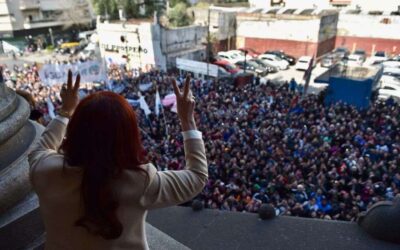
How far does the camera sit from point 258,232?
3770 millimetres

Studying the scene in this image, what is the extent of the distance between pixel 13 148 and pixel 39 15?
42075 millimetres

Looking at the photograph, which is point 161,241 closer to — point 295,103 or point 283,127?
point 283,127

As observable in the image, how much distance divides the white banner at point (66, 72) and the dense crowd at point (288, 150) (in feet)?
4.25

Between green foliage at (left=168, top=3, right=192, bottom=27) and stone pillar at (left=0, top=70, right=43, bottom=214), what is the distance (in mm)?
28889

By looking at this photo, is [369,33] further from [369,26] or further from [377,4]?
[377,4]

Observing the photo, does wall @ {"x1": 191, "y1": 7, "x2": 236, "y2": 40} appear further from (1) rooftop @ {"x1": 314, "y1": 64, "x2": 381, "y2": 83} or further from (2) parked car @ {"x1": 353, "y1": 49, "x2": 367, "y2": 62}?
(1) rooftop @ {"x1": 314, "y1": 64, "x2": 381, "y2": 83}

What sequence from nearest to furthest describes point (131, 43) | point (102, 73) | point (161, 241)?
point (161, 241), point (102, 73), point (131, 43)

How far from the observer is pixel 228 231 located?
383 centimetres

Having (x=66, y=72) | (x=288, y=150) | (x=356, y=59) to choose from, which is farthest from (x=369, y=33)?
(x=66, y=72)

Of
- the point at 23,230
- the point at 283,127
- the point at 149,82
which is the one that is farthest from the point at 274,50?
the point at 23,230

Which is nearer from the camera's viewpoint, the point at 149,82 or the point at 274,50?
the point at 149,82

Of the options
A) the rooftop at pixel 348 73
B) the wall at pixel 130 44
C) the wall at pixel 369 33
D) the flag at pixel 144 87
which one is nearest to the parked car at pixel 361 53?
the wall at pixel 369 33

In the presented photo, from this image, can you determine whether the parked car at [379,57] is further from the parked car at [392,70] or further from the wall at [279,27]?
the wall at [279,27]

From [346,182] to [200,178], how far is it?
8.02 metres
